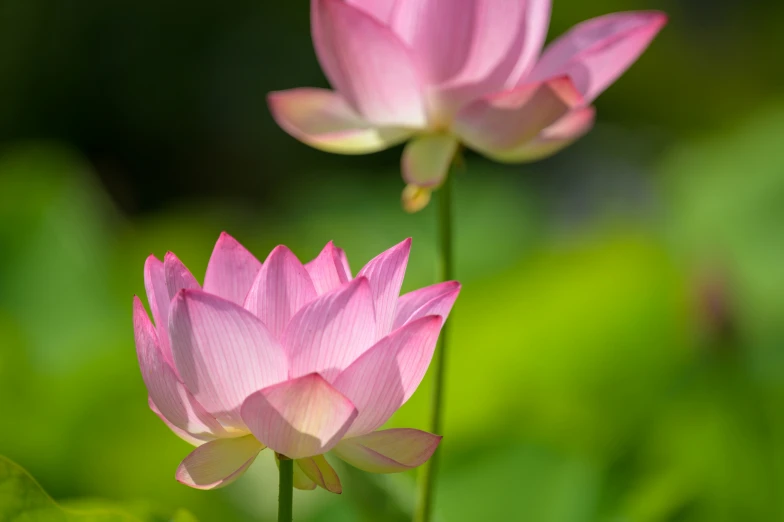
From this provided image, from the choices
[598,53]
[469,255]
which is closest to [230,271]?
[598,53]

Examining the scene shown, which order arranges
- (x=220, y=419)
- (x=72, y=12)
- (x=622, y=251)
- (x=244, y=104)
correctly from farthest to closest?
(x=244, y=104), (x=72, y=12), (x=622, y=251), (x=220, y=419)

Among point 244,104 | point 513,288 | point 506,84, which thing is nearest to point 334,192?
point 513,288

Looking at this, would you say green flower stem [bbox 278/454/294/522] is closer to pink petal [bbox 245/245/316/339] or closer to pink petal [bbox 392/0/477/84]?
pink petal [bbox 245/245/316/339]

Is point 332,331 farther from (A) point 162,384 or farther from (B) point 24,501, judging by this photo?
(B) point 24,501

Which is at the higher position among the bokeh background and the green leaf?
the green leaf

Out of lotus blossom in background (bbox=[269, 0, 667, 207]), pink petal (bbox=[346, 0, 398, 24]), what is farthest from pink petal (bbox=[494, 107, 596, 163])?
pink petal (bbox=[346, 0, 398, 24])

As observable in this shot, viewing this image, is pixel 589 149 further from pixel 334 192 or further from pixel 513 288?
pixel 513 288
